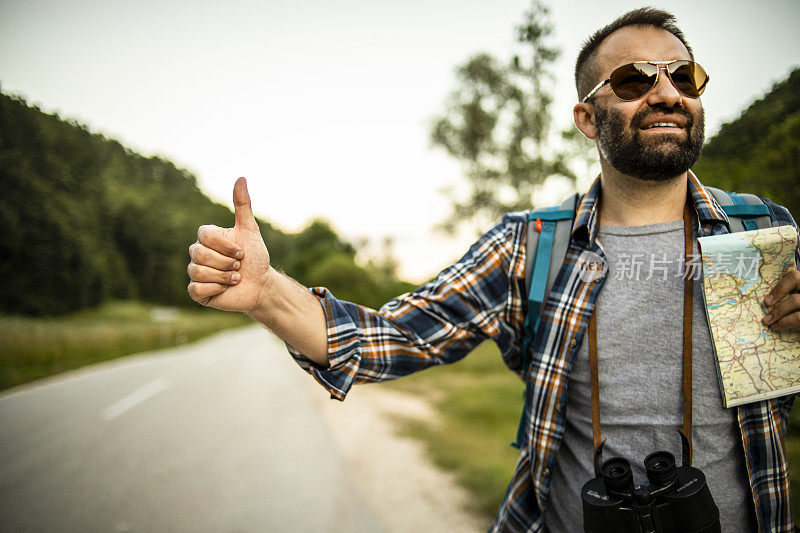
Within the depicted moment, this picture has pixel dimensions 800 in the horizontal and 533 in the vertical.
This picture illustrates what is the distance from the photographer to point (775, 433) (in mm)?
1381

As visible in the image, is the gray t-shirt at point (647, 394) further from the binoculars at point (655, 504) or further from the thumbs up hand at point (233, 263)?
the thumbs up hand at point (233, 263)

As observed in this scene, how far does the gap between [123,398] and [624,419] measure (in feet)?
31.3

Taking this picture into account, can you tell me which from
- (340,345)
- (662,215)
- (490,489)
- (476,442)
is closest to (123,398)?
(476,442)

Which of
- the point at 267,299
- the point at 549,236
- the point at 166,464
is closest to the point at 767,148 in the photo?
the point at 549,236

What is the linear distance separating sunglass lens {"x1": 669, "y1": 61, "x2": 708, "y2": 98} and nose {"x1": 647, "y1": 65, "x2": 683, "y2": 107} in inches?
1.7

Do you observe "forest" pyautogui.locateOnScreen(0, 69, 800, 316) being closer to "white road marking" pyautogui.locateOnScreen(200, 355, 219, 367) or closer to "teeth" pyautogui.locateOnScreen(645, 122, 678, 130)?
"teeth" pyautogui.locateOnScreen(645, 122, 678, 130)

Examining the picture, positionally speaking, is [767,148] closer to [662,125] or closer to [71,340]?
[662,125]

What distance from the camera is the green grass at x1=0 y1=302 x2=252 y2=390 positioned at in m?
8.45

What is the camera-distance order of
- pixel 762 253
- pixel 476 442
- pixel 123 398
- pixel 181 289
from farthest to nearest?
1. pixel 181 289
2. pixel 123 398
3. pixel 476 442
4. pixel 762 253

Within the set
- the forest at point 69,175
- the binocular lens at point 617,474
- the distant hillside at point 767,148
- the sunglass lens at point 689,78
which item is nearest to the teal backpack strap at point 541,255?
the binocular lens at point 617,474

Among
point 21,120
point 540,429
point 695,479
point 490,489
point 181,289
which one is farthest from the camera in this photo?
point 181,289

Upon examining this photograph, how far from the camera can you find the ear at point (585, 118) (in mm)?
1817

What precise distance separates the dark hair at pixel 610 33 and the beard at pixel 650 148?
0.85 ft

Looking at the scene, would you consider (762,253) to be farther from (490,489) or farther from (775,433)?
(490,489)
